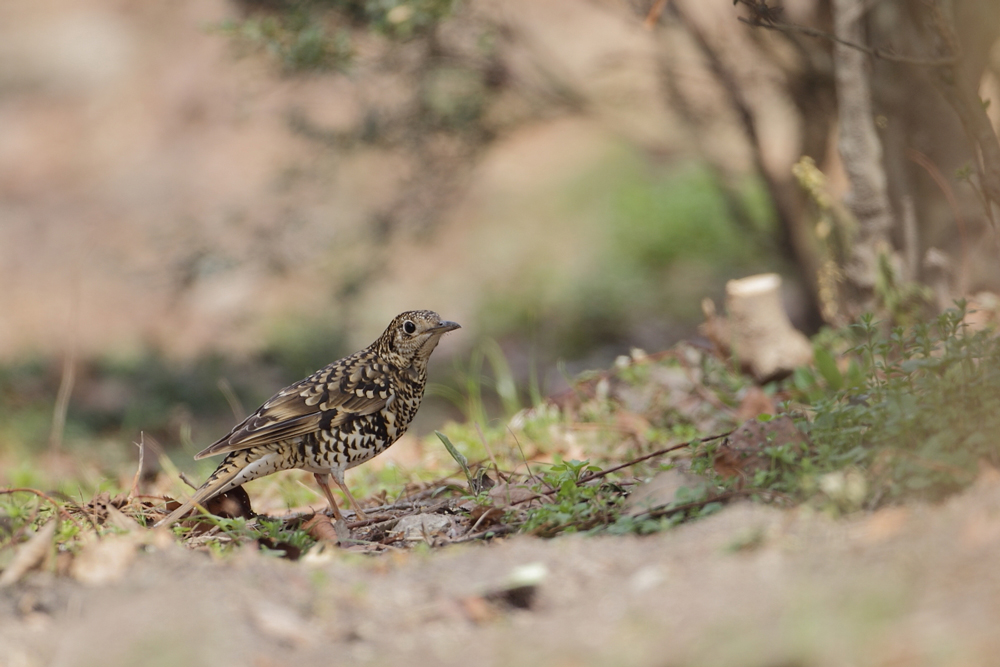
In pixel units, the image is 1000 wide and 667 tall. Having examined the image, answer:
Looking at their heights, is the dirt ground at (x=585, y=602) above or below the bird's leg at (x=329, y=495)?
above

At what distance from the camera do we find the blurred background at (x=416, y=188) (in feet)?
21.7

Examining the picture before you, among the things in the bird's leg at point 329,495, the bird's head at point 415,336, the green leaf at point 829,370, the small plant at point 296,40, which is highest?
the small plant at point 296,40

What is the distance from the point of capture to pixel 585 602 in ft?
7.77

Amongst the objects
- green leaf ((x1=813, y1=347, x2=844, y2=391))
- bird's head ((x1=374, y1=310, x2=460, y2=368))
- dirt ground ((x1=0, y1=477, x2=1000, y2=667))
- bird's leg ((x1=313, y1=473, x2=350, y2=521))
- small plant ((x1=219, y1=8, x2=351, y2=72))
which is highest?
small plant ((x1=219, y1=8, x2=351, y2=72))

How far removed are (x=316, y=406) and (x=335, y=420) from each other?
0.13m

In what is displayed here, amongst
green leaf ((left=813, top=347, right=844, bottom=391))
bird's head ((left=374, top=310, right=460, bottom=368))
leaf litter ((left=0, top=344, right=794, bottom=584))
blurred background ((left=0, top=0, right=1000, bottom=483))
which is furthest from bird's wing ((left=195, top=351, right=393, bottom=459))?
green leaf ((left=813, top=347, right=844, bottom=391))

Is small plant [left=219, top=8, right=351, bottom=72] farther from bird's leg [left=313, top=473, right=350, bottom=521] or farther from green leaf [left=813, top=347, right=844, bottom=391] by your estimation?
green leaf [left=813, top=347, right=844, bottom=391]

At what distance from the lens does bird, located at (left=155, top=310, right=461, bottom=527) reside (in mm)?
4105

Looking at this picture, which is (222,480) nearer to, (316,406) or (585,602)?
(316,406)

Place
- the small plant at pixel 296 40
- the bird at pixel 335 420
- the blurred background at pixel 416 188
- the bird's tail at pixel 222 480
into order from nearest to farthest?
the bird's tail at pixel 222 480 < the bird at pixel 335 420 < the small plant at pixel 296 40 < the blurred background at pixel 416 188

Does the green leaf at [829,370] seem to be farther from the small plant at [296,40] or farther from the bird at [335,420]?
the small plant at [296,40]

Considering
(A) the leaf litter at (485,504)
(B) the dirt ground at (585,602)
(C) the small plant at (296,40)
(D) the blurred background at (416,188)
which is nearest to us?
(B) the dirt ground at (585,602)

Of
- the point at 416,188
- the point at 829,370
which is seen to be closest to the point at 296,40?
the point at 416,188

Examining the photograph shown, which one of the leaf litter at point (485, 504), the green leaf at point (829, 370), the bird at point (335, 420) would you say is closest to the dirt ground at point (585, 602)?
the leaf litter at point (485, 504)
